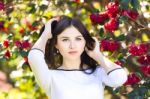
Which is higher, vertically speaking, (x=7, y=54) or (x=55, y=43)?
(x=55, y=43)

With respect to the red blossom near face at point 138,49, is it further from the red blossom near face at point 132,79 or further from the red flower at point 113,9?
the red flower at point 113,9

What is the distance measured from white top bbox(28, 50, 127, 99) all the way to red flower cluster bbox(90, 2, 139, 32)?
26.8 inches

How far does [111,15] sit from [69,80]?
810mm

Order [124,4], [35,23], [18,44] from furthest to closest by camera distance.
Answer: [35,23]
[18,44]
[124,4]

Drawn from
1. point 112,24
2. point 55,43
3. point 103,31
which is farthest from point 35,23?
point 55,43

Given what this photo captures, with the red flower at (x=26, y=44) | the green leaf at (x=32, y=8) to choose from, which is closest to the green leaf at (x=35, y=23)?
the green leaf at (x=32, y=8)

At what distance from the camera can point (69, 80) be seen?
10.7ft

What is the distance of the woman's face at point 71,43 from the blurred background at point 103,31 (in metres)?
0.44

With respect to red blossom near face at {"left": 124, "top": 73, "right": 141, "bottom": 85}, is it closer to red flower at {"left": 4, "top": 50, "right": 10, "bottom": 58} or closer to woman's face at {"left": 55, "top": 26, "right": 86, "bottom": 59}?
woman's face at {"left": 55, "top": 26, "right": 86, "bottom": 59}

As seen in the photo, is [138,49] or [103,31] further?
[103,31]

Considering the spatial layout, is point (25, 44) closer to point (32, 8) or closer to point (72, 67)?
point (32, 8)

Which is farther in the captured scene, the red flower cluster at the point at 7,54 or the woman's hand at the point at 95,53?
the red flower cluster at the point at 7,54

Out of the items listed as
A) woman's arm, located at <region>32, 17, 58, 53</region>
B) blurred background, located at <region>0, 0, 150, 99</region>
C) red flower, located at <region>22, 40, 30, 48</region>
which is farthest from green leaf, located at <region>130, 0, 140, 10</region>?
red flower, located at <region>22, 40, 30, 48</region>

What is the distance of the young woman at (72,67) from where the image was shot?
10.6 ft
